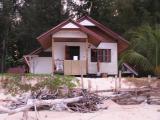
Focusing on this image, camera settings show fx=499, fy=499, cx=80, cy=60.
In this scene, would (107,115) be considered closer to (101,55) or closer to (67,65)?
(67,65)

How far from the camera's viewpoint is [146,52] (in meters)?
35.1

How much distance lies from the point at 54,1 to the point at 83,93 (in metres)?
26.0

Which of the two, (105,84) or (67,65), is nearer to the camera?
(105,84)

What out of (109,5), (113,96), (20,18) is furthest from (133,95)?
(20,18)

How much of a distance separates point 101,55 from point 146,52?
11.0 ft

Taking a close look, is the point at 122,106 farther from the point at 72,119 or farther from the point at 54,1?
the point at 54,1

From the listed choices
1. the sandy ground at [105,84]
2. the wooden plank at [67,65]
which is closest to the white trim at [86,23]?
the wooden plank at [67,65]

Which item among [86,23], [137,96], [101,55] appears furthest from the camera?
[86,23]

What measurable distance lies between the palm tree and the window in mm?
1686

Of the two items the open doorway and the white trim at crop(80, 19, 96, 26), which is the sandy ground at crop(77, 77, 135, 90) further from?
the white trim at crop(80, 19, 96, 26)

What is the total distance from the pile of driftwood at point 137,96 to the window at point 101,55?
10521 millimetres

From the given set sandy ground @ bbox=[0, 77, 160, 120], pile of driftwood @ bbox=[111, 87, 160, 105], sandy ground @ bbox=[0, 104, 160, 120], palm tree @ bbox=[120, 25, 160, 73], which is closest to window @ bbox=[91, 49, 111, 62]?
palm tree @ bbox=[120, 25, 160, 73]

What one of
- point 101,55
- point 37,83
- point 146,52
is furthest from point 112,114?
point 146,52

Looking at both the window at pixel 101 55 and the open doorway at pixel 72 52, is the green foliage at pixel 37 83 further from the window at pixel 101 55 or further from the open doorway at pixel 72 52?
the window at pixel 101 55
